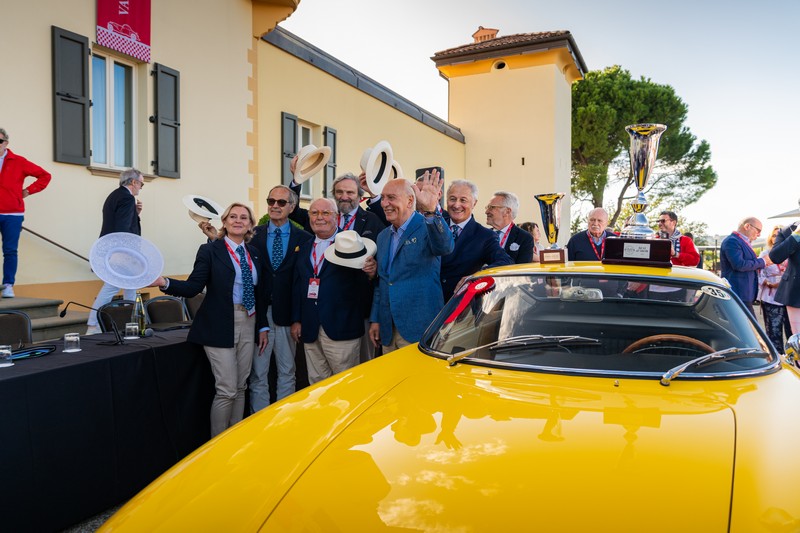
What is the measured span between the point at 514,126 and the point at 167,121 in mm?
15189

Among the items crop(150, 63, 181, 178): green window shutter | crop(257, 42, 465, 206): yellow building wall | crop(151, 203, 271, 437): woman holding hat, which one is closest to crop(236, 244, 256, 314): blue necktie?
crop(151, 203, 271, 437): woman holding hat

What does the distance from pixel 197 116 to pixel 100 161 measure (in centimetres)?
189

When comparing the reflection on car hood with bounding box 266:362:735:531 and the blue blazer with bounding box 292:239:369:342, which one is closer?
the reflection on car hood with bounding box 266:362:735:531

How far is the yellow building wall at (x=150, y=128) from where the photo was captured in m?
6.68

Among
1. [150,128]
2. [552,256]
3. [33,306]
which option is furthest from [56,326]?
[552,256]

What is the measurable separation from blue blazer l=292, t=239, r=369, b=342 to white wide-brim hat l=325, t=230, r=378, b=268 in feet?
0.67

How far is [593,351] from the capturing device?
2512mm

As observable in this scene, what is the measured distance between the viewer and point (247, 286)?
423cm

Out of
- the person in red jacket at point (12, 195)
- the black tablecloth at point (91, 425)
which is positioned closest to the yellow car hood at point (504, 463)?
the black tablecloth at point (91, 425)

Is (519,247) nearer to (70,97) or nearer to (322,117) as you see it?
(70,97)

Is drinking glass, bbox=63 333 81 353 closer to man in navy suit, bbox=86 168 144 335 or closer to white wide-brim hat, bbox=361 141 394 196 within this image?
white wide-brim hat, bbox=361 141 394 196

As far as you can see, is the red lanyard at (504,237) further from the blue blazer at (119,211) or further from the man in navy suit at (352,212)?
the blue blazer at (119,211)

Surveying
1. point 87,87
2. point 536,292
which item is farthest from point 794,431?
point 87,87

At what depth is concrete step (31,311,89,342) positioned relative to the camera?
19.6 feet
